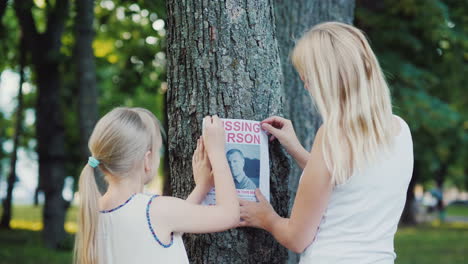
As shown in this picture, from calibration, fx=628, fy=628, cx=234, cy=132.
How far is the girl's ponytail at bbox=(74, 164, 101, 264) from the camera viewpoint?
100 inches

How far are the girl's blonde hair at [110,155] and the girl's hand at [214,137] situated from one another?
26 cm

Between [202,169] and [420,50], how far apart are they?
1006 cm

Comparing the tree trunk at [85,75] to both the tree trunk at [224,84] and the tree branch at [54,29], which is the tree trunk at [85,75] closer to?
the tree branch at [54,29]

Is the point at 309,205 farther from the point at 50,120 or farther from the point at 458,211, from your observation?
the point at 458,211

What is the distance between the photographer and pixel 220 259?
2984 mm

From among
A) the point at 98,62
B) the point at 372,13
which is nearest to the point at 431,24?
the point at 372,13

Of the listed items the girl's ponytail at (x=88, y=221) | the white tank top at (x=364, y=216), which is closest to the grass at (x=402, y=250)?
the girl's ponytail at (x=88, y=221)

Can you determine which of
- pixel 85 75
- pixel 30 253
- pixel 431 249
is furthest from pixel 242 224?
pixel 431 249

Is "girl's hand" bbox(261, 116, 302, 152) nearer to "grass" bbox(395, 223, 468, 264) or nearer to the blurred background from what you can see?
the blurred background

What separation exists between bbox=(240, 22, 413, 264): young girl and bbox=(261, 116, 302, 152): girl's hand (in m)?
0.48

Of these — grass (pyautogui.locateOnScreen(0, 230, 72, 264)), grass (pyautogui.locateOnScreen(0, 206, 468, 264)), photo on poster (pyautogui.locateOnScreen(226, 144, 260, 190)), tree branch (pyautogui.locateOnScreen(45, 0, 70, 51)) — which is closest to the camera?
photo on poster (pyautogui.locateOnScreen(226, 144, 260, 190))

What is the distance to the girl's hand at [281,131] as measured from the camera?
2.95m

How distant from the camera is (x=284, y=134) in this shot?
9.76 ft

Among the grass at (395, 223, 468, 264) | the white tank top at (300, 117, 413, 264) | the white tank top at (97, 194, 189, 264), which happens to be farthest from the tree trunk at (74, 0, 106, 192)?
the white tank top at (300, 117, 413, 264)
